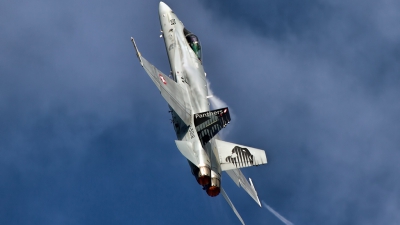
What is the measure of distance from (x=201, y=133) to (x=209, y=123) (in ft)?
2.36

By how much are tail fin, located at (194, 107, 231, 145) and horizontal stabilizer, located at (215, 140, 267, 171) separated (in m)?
0.95

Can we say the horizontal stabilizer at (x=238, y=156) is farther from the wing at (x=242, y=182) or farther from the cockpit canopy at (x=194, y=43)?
the cockpit canopy at (x=194, y=43)

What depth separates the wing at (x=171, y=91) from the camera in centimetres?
4072

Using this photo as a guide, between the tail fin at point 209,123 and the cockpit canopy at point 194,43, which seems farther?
the cockpit canopy at point 194,43

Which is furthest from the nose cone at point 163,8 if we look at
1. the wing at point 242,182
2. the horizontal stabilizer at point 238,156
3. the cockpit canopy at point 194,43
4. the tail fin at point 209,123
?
the horizontal stabilizer at point 238,156

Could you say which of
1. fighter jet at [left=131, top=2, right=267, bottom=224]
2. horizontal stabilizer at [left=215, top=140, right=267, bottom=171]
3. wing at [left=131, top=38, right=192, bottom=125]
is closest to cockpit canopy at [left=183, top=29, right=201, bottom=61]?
fighter jet at [left=131, top=2, right=267, bottom=224]

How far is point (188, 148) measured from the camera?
39.7m

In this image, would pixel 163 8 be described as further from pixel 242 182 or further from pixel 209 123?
pixel 242 182

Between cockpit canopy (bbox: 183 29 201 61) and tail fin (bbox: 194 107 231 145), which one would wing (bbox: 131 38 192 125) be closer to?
tail fin (bbox: 194 107 231 145)

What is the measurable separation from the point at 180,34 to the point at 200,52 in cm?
169

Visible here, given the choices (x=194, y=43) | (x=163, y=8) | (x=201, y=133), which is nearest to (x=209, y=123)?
(x=201, y=133)

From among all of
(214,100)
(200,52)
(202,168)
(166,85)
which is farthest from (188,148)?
(200,52)

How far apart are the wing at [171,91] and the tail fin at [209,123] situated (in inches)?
34.4

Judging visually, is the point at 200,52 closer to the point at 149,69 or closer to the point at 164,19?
the point at 164,19
